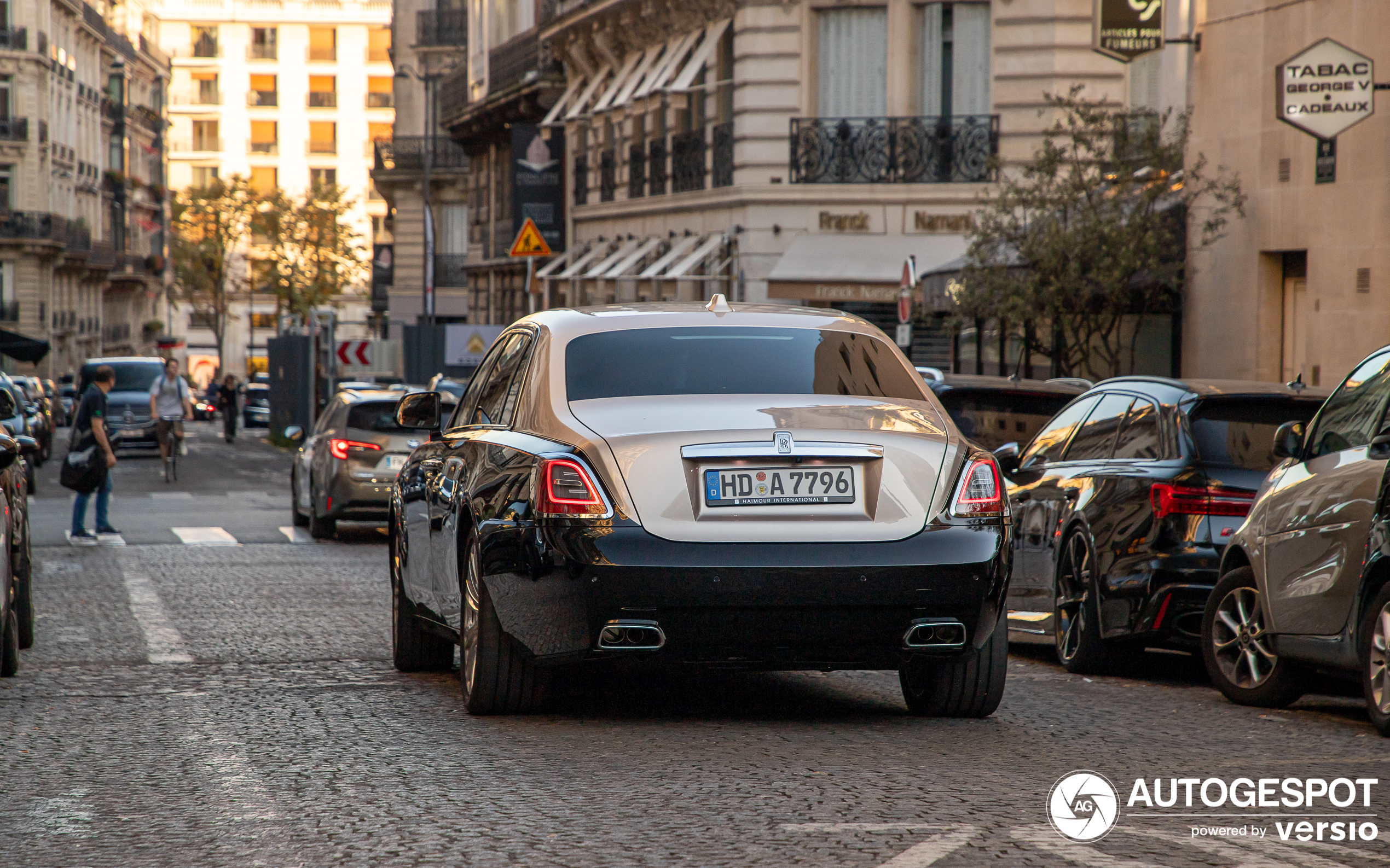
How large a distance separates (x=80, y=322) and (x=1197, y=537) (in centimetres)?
9203

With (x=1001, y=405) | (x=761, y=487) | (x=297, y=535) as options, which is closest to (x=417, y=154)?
(x=297, y=535)

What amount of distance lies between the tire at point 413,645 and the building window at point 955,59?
2518 centimetres

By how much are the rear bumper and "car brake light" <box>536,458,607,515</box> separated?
7 centimetres

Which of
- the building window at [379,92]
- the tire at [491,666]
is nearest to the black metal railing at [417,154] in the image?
the building window at [379,92]

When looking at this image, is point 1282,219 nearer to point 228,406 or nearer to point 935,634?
point 935,634

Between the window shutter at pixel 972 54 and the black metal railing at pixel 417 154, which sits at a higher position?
the black metal railing at pixel 417 154

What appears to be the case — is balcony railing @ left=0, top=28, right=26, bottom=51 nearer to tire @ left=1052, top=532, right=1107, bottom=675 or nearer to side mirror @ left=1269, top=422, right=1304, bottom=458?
tire @ left=1052, top=532, right=1107, bottom=675

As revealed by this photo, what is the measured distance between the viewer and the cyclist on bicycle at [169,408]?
3133 cm

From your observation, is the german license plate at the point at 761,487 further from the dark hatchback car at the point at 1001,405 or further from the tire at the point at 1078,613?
the dark hatchback car at the point at 1001,405

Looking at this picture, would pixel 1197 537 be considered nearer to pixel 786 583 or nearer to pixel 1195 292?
pixel 786 583

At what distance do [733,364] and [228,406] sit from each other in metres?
45.8

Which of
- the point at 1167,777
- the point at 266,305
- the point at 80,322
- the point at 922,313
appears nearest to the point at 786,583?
the point at 1167,777

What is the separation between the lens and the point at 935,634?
7.16 m

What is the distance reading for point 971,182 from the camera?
33.4 meters
